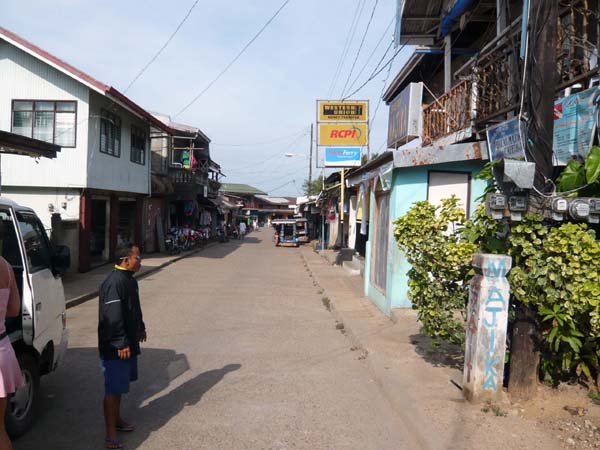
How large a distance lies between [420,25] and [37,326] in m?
11.6

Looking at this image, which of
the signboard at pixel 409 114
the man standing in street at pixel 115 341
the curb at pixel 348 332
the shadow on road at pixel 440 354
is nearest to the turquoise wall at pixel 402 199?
the curb at pixel 348 332

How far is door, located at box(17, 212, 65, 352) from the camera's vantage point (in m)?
4.58

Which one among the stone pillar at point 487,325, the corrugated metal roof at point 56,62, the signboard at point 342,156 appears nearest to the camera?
the stone pillar at point 487,325

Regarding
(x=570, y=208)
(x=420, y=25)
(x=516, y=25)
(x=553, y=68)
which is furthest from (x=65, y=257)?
(x=420, y=25)

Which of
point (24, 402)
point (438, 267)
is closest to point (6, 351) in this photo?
point (24, 402)

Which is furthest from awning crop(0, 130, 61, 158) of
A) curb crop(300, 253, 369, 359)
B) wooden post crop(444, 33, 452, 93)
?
wooden post crop(444, 33, 452, 93)

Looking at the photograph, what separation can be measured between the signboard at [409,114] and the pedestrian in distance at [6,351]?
10866 mm

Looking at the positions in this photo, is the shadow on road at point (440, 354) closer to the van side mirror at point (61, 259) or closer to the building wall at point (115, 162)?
the van side mirror at point (61, 259)

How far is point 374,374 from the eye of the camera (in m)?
6.50

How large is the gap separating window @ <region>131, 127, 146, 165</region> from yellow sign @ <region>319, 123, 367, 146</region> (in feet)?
24.8

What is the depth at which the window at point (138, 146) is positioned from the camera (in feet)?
66.4

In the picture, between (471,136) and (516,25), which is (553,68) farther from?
(471,136)

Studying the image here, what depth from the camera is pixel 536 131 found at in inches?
194

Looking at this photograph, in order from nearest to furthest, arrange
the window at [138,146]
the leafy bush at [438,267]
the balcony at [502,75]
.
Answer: the leafy bush at [438,267], the balcony at [502,75], the window at [138,146]
